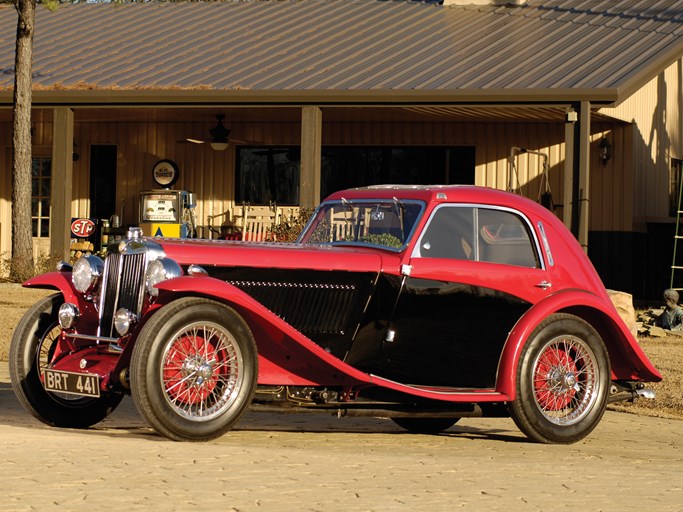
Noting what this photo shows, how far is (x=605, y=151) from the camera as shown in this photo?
2072cm

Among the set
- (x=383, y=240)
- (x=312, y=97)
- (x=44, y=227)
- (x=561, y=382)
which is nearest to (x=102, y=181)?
(x=44, y=227)

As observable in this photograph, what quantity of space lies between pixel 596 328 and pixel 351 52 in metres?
12.5

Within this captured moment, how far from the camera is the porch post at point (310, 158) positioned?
725 inches

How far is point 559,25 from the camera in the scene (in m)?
21.1

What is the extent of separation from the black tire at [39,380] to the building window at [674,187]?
55.7 ft

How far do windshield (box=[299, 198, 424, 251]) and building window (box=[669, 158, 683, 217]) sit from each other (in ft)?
51.5

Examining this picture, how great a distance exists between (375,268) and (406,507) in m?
2.56

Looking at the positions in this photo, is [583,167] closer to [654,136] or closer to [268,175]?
[654,136]

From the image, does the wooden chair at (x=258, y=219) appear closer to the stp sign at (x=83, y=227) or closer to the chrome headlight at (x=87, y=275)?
the stp sign at (x=83, y=227)

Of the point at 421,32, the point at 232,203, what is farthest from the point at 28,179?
the point at 421,32

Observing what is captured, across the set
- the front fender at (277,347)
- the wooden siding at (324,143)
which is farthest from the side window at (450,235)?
the wooden siding at (324,143)

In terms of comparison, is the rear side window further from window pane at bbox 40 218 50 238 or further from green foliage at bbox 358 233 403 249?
window pane at bbox 40 218 50 238

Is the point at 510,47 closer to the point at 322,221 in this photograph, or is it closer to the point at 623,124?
the point at 623,124

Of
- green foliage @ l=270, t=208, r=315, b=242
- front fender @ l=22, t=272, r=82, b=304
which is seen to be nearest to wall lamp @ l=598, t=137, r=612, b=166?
green foliage @ l=270, t=208, r=315, b=242
